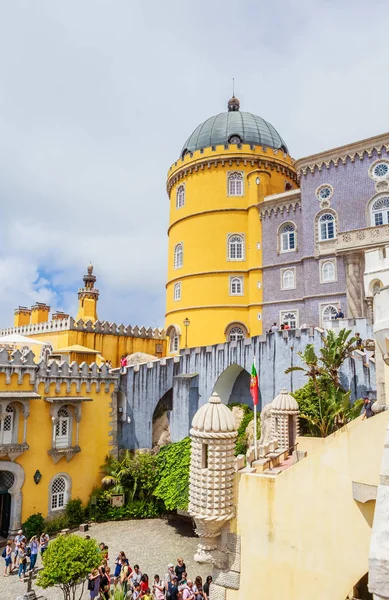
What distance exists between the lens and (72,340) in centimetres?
3083

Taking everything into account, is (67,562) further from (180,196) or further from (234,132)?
(234,132)

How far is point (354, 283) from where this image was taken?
23641 mm

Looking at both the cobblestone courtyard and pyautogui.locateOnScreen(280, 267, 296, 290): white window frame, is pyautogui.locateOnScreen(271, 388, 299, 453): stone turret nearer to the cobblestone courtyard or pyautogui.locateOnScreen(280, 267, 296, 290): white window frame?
the cobblestone courtyard

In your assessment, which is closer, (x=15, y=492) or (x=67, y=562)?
(x=67, y=562)

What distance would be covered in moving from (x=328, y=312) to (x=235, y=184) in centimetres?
1184

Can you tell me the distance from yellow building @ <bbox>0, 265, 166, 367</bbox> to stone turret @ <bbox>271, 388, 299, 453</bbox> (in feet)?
47.8

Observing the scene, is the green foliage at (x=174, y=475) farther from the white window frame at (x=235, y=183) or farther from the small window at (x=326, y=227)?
the white window frame at (x=235, y=183)

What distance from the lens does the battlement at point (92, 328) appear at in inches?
1235

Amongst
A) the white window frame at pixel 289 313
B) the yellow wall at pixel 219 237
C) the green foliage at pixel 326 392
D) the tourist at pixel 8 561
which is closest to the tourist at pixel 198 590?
the green foliage at pixel 326 392

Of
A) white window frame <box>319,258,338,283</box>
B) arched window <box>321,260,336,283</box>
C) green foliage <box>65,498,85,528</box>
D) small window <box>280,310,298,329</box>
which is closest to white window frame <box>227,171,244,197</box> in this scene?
white window frame <box>319,258,338,283</box>

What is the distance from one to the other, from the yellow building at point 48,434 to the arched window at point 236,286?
437 inches

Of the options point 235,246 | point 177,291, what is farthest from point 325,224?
point 177,291

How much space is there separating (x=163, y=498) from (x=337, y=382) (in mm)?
9841

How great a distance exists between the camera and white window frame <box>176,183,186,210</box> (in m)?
33.2
